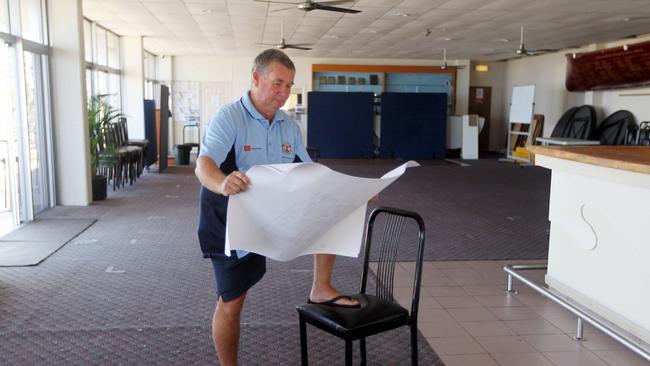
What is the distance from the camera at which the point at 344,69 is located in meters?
16.0

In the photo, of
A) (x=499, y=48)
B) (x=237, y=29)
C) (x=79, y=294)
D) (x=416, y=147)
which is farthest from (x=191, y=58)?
(x=79, y=294)

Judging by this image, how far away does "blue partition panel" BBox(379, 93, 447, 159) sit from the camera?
14586 millimetres

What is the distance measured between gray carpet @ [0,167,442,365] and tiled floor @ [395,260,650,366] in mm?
252

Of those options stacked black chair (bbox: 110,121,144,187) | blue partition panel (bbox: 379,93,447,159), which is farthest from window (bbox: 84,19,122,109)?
blue partition panel (bbox: 379,93,447,159)

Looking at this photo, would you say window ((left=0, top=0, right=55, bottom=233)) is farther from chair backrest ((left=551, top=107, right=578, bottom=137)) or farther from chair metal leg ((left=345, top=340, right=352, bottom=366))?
chair backrest ((left=551, top=107, right=578, bottom=137))

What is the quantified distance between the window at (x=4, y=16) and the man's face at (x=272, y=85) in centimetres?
510

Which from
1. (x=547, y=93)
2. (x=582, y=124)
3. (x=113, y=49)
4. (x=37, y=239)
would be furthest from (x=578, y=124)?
(x=37, y=239)

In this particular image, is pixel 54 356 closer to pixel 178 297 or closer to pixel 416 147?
pixel 178 297

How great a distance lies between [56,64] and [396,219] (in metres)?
6.01

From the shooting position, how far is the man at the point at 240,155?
2090 millimetres

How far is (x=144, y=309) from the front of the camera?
3.52 meters

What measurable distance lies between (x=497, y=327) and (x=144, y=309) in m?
2.21

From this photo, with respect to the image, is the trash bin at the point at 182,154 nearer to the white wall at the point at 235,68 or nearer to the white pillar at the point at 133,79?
the white pillar at the point at 133,79

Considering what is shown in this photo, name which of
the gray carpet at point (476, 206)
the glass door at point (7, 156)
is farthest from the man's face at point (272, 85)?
the glass door at point (7, 156)
